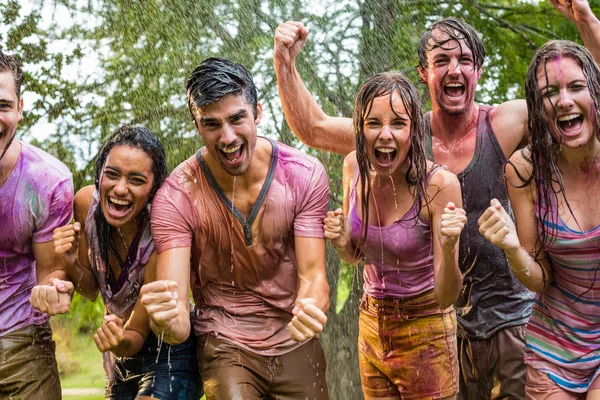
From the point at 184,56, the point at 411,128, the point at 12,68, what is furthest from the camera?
the point at 184,56

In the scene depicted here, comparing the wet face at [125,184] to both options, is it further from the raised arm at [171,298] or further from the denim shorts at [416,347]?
the denim shorts at [416,347]

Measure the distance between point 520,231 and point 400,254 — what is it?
0.63 m

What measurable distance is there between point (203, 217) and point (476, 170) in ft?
4.74

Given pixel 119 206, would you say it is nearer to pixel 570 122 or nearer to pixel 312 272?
pixel 312 272

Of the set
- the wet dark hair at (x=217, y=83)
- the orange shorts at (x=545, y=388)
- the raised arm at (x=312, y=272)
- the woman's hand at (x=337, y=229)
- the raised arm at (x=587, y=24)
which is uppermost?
the raised arm at (x=587, y=24)

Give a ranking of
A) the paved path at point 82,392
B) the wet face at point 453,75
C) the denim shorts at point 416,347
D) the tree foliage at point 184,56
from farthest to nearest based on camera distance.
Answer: the paved path at point 82,392 < the tree foliage at point 184,56 < the wet face at point 453,75 < the denim shorts at point 416,347

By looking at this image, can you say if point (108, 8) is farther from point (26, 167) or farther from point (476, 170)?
point (476, 170)

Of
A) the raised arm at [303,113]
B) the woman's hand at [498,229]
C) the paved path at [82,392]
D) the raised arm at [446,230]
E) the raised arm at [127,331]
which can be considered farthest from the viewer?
the paved path at [82,392]

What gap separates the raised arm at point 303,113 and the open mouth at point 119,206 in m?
1.16

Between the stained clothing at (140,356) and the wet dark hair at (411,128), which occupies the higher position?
the wet dark hair at (411,128)

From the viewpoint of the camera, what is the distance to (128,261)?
459cm

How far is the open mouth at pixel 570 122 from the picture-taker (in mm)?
3863

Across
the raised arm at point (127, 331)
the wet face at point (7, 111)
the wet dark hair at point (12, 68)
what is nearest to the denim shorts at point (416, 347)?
the raised arm at point (127, 331)

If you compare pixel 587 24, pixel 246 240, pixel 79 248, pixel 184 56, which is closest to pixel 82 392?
pixel 184 56
